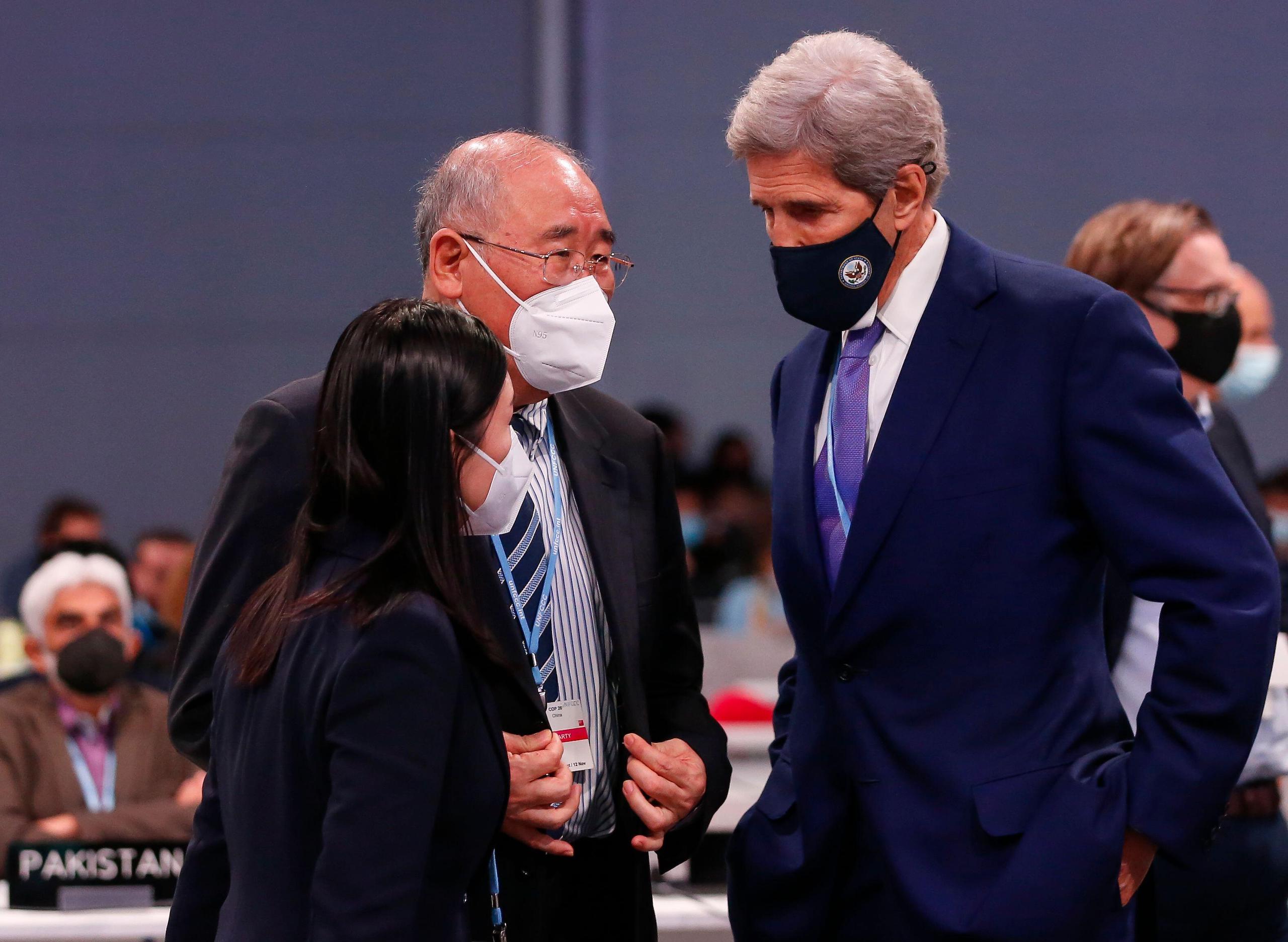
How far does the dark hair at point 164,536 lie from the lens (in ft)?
24.3

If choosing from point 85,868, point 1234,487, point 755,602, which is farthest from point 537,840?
point 755,602

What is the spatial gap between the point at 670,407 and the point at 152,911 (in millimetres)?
6269

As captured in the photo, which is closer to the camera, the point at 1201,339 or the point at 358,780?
the point at 358,780

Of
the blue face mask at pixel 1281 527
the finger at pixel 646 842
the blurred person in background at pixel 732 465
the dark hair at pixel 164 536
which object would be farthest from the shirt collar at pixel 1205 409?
the blurred person in background at pixel 732 465

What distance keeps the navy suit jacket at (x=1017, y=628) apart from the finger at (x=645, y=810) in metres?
0.24

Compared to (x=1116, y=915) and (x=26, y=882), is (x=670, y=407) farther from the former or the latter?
(x=1116, y=915)

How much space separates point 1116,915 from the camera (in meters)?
1.70

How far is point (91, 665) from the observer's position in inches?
151

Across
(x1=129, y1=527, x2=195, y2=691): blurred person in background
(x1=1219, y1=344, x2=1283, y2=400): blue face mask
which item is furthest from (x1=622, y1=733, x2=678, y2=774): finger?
(x1=129, y1=527, x2=195, y2=691): blurred person in background

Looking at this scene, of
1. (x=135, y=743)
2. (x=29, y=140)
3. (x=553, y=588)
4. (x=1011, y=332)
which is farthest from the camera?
(x=29, y=140)

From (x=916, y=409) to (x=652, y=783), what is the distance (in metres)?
0.66

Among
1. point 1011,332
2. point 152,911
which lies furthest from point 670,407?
point 1011,332

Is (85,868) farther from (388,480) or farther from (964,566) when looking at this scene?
(964,566)

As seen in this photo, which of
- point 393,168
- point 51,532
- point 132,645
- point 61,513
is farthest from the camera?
point 393,168
